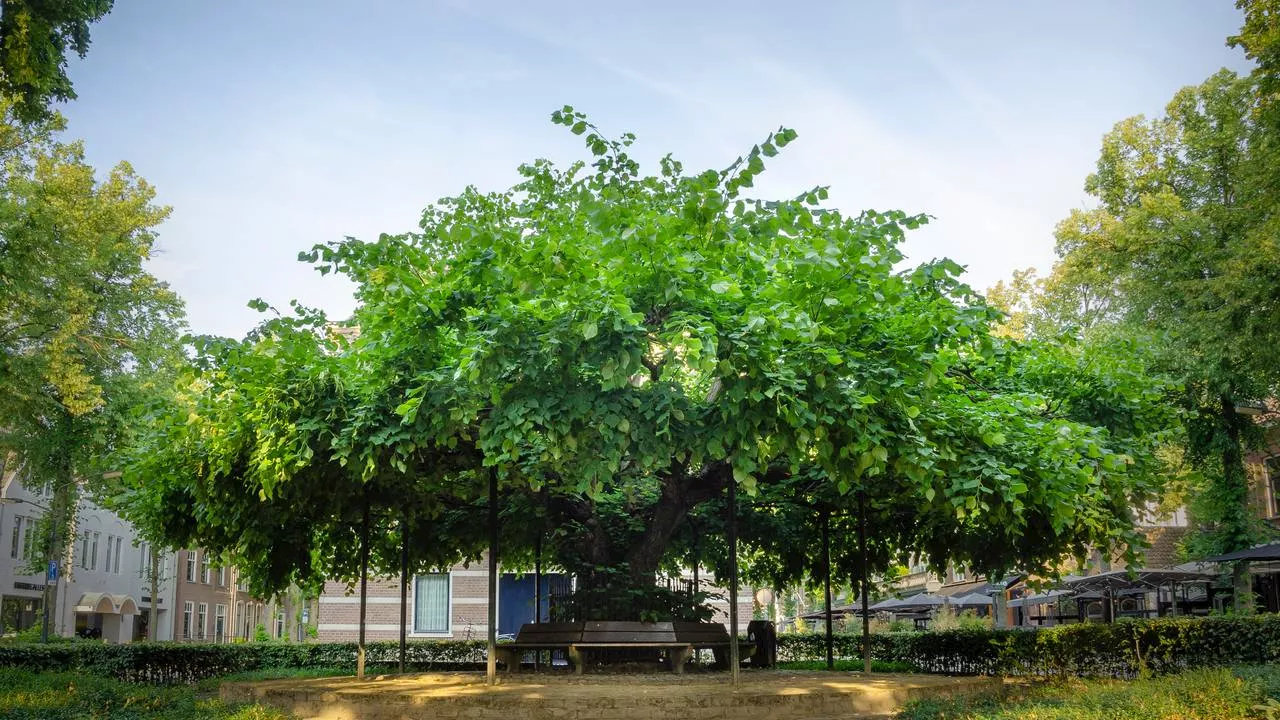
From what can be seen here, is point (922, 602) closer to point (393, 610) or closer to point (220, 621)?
point (393, 610)

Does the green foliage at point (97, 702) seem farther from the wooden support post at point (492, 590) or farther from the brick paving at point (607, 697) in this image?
the wooden support post at point (492, 590)

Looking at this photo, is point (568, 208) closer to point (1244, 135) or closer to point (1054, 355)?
point (1054, 355)

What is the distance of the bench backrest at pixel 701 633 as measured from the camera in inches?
675

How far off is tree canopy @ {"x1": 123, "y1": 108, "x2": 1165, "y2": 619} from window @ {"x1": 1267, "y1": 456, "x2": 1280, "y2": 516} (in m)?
24.5

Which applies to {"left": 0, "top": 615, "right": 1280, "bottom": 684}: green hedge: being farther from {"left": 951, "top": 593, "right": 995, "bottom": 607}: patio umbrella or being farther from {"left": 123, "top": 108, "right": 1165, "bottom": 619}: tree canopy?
{"left": 951, "top": 593, "right": 995, "bottom": 607}: patio umbrella

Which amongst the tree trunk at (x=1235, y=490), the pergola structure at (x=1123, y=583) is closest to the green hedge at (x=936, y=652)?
the pergola structure at (x=1123, y=583)

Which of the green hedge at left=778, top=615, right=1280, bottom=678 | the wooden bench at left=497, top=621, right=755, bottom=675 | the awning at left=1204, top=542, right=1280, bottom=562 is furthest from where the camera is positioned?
the awning at left=1204, top=542, right=1280, bottom=562

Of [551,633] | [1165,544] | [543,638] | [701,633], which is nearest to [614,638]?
[551,633]

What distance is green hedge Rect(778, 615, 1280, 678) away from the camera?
18875 millimetres

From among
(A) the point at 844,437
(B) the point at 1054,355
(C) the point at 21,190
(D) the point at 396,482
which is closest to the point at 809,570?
(B) the point at 1054,355

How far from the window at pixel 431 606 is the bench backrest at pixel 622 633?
1876cm

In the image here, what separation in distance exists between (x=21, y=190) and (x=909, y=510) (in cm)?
2329

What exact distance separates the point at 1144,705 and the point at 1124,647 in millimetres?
10445

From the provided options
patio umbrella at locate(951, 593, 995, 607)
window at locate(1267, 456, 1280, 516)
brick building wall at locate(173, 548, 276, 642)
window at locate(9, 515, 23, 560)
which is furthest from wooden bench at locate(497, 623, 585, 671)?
brick building wall at locate(173, 548, 276, 642)
